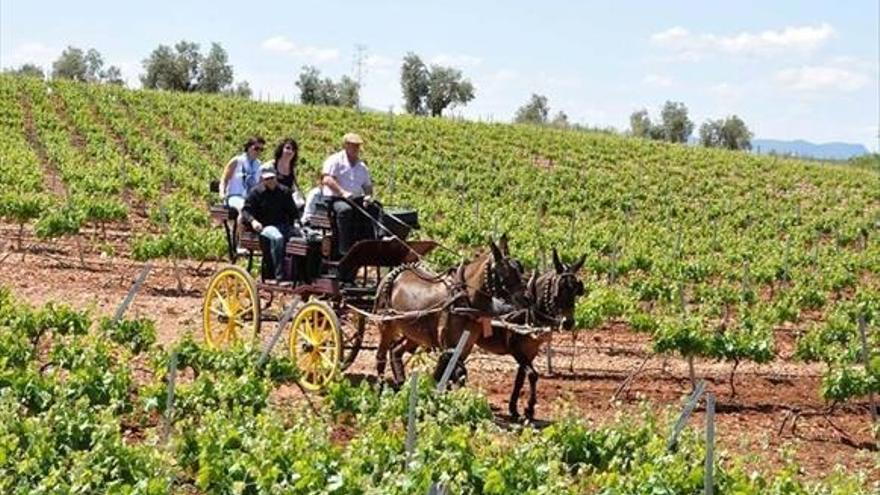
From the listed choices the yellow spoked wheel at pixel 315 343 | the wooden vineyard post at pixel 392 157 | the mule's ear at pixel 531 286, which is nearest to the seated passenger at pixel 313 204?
the yellow spoked wheel at pixel 315 343

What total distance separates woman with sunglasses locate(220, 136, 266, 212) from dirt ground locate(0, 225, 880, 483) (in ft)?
5.42

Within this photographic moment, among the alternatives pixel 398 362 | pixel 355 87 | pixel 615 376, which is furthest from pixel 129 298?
pixel 355 87

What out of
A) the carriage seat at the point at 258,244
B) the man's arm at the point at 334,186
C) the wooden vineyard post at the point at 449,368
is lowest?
the wooden vineyard post at the point at 449,368

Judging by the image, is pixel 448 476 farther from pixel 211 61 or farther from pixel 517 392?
pixel 211 61

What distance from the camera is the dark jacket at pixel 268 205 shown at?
11.6m

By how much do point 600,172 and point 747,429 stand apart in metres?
32.5

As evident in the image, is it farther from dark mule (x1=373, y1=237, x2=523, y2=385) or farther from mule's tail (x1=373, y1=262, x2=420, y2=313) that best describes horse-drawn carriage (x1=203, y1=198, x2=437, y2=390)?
dark mule (x1=373, y1=237, x2=523, y2=385)

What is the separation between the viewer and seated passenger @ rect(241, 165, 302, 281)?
11508 mm

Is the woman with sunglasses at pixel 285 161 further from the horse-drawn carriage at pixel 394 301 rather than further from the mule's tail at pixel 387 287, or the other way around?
the mule's tail at pixel 387 287

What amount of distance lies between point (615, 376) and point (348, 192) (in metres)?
4.10

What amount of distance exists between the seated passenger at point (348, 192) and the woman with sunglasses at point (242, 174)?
1.83 m

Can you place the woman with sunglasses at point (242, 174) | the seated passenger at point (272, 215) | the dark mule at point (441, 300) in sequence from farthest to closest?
the woman with sunglasses at point (242, 174), the seated passenger at point (272, 215), the dark mule at point (441, 300)

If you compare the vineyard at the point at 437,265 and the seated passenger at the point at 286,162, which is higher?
the seated passenger at the point at 286,162

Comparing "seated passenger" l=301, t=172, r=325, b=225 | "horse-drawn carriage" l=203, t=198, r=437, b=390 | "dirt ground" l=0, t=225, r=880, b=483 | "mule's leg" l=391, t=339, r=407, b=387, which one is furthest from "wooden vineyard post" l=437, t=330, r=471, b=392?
"seated passenger" l=301, t=172, r=325, b=225
